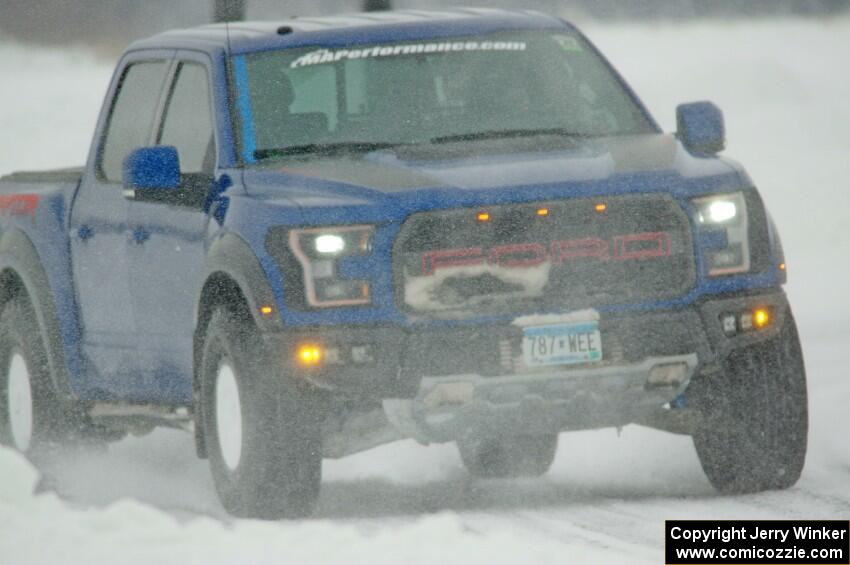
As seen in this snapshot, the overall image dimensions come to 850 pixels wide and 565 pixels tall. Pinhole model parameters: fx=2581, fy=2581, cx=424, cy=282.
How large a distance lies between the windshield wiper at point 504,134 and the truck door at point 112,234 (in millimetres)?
Answer: 1331

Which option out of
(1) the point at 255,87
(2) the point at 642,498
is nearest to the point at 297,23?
(1) the point at 255,87

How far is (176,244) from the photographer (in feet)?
29.6

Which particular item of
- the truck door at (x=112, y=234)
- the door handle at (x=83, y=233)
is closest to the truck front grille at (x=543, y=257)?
the truck door at (x=112, y=234)

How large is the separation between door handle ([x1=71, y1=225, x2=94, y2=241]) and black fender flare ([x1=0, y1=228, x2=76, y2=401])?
1.12ft

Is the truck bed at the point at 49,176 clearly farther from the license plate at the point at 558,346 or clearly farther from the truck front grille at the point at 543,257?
the license plate at the point at 558,346

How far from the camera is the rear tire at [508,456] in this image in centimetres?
997

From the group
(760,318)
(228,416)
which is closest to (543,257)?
(760,318)

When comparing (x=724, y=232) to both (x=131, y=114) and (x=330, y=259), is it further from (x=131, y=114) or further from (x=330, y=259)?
(x=131, y=114)

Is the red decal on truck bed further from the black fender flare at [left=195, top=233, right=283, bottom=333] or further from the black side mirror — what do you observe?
the black side mirror

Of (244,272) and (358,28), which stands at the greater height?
(358,28)

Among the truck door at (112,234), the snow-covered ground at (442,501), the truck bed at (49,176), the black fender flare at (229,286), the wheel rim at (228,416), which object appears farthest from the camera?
the truck bed at (49,176)

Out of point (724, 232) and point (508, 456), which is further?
point (508, 456)

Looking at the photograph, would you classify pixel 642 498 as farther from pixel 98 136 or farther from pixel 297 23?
pixel 98 136

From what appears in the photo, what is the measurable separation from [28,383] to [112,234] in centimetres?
119
